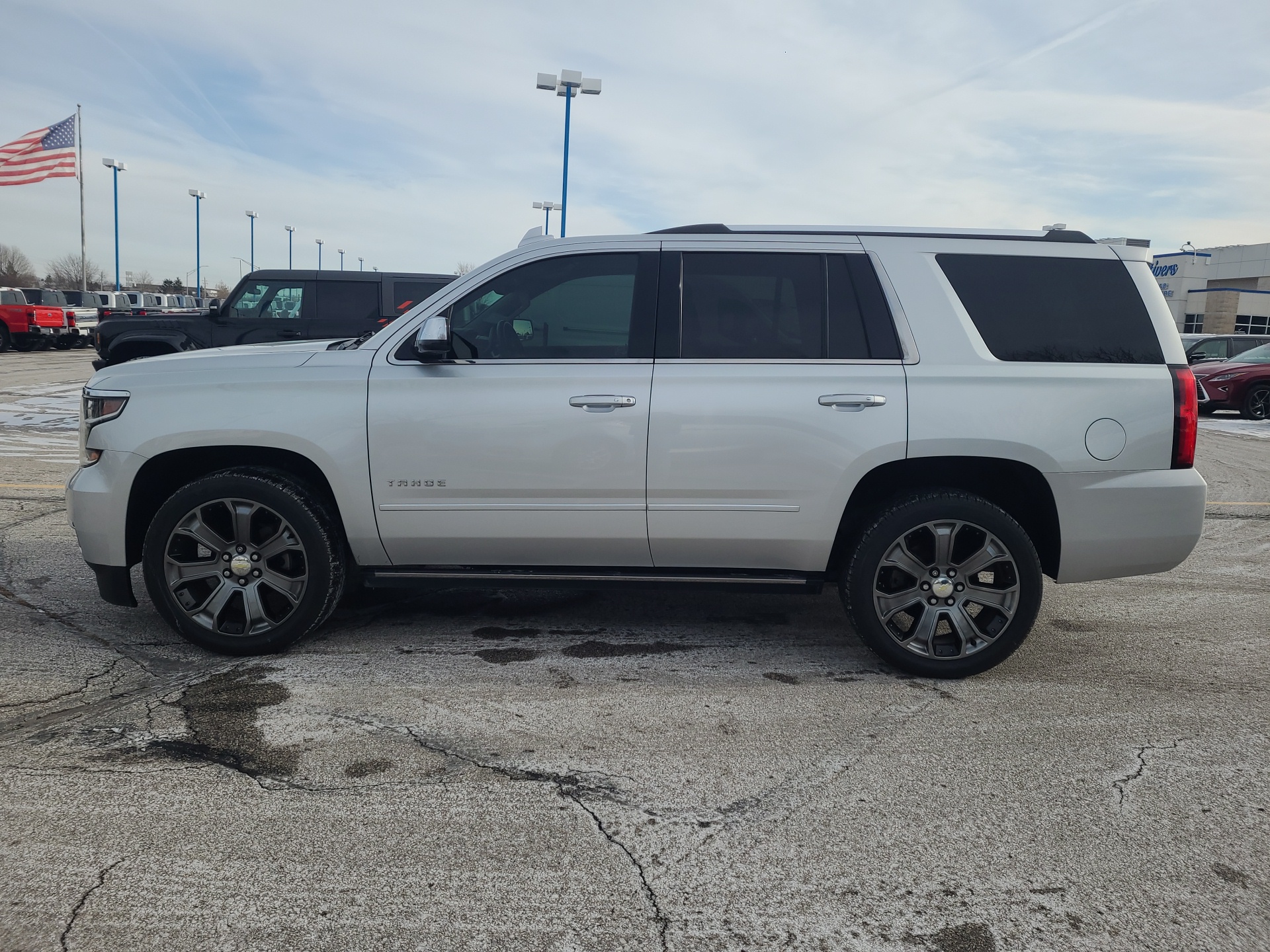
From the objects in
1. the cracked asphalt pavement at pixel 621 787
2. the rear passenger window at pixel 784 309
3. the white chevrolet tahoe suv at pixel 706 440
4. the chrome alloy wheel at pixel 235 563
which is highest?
the rear passenger window at pixel 784 309

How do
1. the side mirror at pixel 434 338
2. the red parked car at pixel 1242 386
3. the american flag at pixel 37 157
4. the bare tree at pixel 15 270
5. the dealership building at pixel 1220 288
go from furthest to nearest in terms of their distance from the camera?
the bare tree at pixel 15 270 < the dealership building at pixel 1220 288 < the american flag at pixel 37 157 < the red parked car at pixel 1242 386 < the side mirror at pixel 434 338

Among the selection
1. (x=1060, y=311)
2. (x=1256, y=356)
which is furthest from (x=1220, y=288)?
(x=1060, y=311)

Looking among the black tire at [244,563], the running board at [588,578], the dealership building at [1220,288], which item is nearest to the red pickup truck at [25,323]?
the black tire at [244,563]

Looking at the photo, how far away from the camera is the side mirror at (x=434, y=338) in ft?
12.7

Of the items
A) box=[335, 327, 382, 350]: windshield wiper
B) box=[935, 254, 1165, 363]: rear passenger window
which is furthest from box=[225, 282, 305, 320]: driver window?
box=[935, 254, 1165, 363]: rear passenger window

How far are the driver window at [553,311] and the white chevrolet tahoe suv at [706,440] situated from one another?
0.04ft

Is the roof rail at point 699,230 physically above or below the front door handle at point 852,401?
above

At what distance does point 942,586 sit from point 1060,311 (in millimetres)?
1298

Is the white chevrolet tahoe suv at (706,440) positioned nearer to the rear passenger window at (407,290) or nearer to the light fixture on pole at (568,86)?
the rear passenger window at (407,290)

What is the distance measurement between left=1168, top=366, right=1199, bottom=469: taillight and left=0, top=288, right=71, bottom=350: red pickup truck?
101ft

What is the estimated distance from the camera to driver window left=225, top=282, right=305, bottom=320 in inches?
478

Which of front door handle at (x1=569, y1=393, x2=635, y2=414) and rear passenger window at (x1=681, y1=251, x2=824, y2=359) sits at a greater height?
rear passenger window at (x1=681, y1=251, x2=824, y2=359)

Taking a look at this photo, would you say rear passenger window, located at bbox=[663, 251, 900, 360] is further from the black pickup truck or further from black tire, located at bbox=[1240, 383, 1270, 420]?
black tire, located at bbox=[1240, 383, 1270, 420]

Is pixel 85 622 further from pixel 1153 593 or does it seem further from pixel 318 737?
pixel 1153 593
